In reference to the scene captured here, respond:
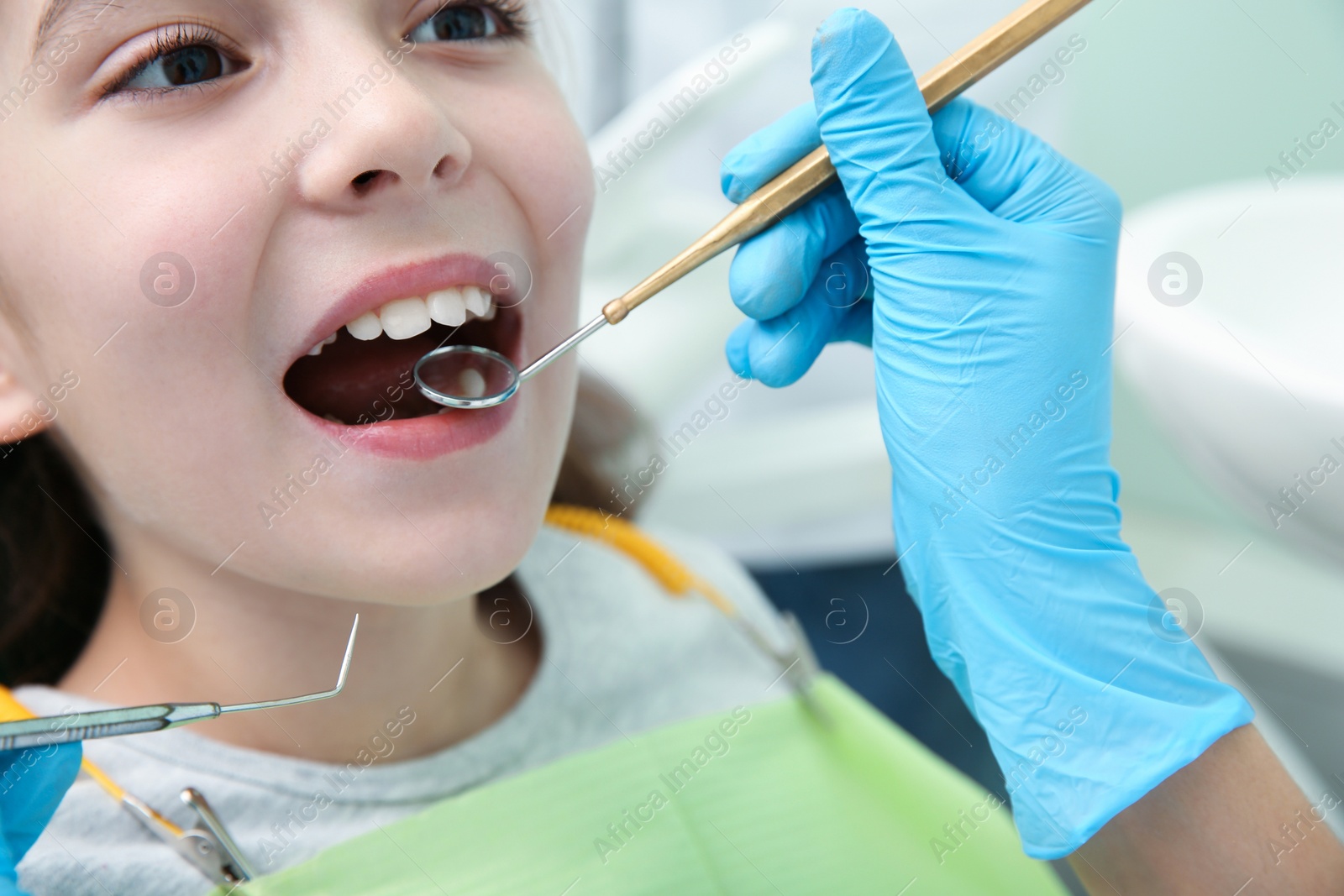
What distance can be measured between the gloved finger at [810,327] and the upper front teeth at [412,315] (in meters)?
0.24

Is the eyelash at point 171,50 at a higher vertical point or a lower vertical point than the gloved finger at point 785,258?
higher

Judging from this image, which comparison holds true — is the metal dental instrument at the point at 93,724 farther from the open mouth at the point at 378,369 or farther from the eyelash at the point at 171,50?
the eyelash at the point at 171,50

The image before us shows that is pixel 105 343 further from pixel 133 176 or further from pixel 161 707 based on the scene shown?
pixel 161 707

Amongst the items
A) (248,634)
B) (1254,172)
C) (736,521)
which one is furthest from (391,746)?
(1254,172)

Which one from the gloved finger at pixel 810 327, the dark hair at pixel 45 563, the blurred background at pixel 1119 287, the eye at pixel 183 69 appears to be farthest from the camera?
the blurred background at pixel 1119 287

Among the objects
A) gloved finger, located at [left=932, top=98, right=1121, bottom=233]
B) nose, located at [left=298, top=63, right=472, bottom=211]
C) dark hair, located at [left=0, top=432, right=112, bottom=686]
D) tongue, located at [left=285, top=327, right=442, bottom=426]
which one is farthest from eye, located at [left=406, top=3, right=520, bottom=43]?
dark hair, located at [left=0, top=432, right=112, bottom=686]

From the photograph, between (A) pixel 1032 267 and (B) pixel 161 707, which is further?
(A) pixel 1032 267

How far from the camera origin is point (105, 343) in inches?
28.1

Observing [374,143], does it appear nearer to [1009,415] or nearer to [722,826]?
[1009,415]

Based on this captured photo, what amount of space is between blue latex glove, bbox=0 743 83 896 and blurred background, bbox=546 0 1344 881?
2.63 feet

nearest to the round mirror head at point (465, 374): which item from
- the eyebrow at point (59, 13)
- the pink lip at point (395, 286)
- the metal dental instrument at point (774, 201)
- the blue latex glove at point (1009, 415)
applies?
the metal dental instrument at point (774, 201)

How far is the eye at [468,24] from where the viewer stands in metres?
0.85

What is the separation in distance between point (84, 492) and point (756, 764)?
688mm

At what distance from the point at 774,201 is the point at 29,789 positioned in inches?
26.4
